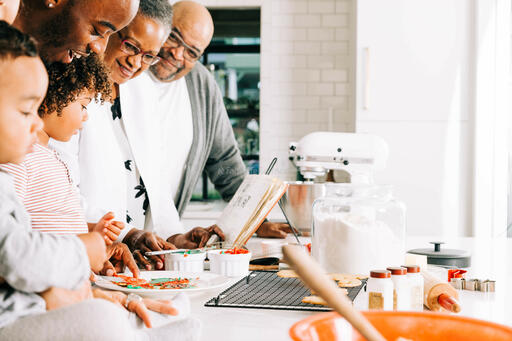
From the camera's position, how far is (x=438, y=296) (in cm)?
115

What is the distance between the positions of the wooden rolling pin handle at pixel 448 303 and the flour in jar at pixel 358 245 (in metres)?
0.26

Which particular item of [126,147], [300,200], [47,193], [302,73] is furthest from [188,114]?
[47,193]

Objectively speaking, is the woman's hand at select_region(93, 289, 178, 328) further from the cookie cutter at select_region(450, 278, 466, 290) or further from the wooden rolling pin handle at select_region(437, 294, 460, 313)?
the cookie cutter at select_region(450, 278, 466, 290)

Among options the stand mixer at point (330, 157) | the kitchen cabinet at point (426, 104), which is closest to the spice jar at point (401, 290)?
the stand mixer at point (330, 157)

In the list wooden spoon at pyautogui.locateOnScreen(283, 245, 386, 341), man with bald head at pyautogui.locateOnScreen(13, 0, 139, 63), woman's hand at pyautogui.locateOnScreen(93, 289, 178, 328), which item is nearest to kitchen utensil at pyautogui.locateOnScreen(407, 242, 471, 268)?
woman's hand at pyautogui.locateOnScreen(93, 289, 178, 328)

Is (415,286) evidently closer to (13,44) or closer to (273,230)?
(13,44)

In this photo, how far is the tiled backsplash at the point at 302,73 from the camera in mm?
4352

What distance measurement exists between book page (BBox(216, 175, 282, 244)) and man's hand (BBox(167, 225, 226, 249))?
0.02 m

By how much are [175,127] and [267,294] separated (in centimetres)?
197

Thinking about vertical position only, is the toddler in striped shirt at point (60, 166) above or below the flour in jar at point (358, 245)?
above

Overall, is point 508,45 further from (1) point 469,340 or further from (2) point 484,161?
(1) point 469,340

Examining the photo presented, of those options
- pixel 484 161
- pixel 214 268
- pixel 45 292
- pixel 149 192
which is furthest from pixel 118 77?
pixel 484 161

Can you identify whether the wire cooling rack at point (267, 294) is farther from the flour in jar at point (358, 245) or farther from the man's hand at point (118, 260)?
the man's hand at point (118, 260)

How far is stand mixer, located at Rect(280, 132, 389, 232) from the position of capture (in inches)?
79.7
